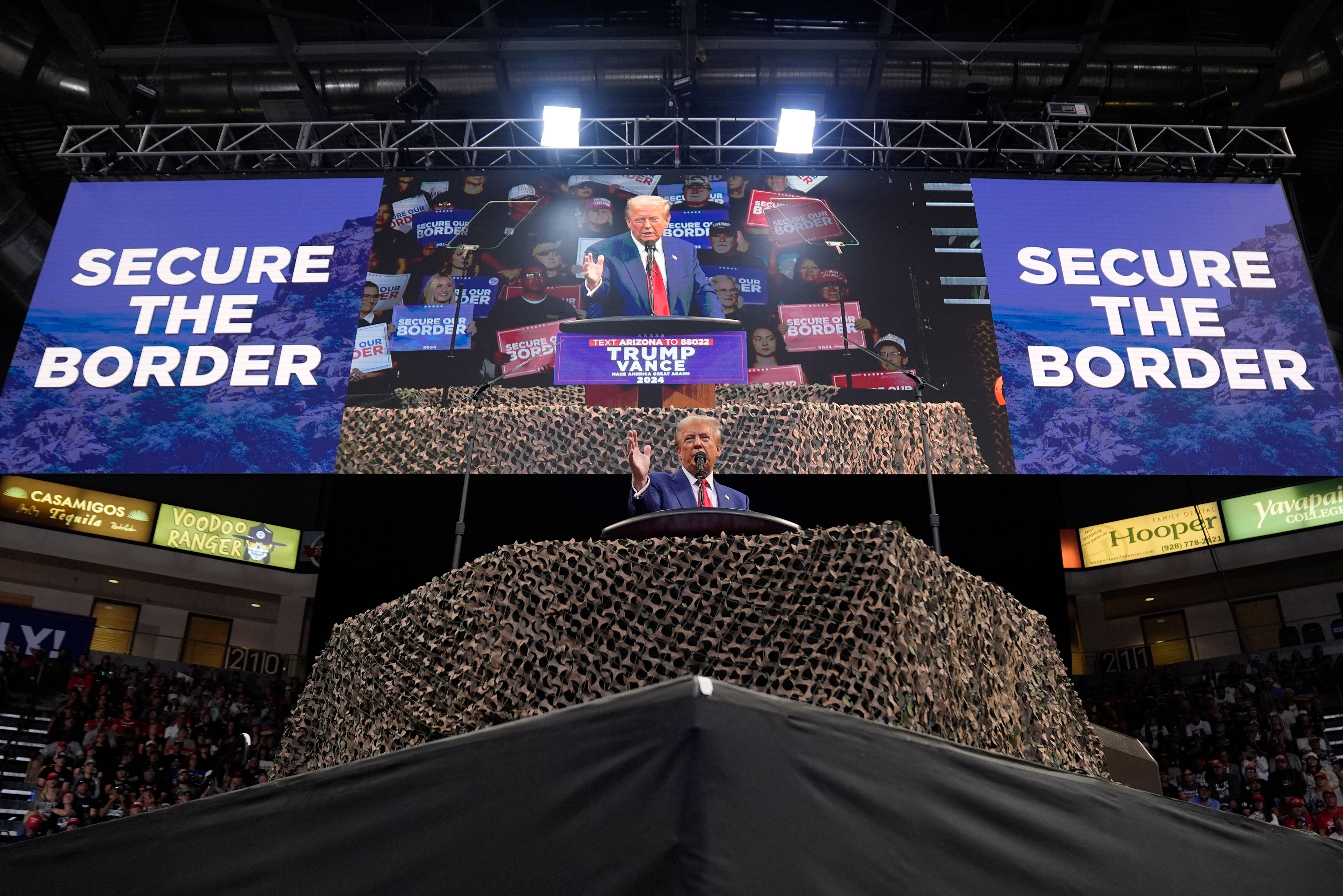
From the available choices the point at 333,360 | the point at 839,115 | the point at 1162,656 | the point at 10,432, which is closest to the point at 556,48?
the point at 839,115

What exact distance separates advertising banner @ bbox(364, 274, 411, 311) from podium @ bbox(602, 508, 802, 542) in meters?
6.34

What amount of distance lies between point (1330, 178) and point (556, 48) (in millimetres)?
10403

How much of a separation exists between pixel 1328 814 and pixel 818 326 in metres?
8.23

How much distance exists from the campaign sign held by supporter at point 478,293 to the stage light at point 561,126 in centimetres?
177

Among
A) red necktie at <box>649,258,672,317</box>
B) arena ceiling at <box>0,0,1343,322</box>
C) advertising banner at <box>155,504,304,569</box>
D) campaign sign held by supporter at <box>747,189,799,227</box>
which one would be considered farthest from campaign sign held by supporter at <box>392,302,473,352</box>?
advertising banner at <box>155,504,304,569</box>

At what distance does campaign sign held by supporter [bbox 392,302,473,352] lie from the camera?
9.08 metres

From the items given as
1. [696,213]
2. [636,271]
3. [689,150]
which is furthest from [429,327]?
[689,150]

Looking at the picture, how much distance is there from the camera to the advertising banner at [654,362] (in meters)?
8.88

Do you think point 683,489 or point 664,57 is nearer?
point 683,489

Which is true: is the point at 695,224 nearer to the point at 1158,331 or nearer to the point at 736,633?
the point at 1158,331

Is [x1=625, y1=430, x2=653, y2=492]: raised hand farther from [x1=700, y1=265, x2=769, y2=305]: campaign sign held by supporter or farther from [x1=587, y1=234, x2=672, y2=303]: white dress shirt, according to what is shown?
[x1=587, y1=234, x2=672, y2=303]: white dress shirt

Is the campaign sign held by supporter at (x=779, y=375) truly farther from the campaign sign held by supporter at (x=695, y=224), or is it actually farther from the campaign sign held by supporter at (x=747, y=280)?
the campaign sign held by supporter at (x=695, y=224)

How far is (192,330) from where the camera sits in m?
9.25

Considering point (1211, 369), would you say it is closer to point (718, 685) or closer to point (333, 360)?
point (333, 360)
